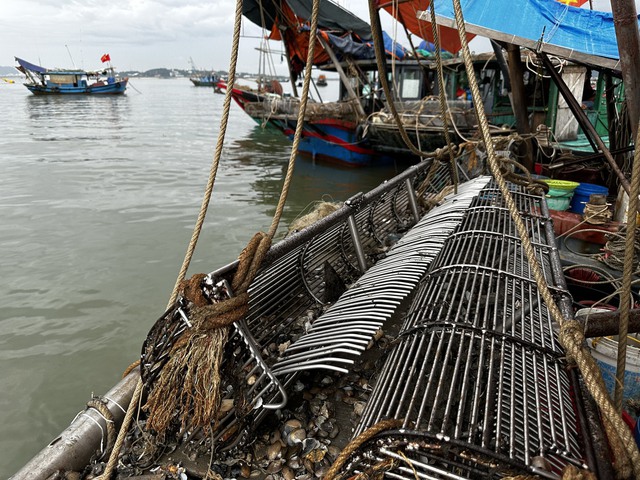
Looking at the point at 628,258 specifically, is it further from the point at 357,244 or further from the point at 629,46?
the point at 357,244

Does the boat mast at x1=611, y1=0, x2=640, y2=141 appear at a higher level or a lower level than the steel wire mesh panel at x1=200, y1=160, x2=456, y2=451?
higher

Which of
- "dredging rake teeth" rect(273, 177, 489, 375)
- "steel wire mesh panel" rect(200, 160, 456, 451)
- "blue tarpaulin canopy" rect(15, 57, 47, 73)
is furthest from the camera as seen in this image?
"blue tarpaulin canopy" rect(15, 57, 47, 73)

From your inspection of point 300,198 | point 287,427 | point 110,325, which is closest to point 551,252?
point 287,427

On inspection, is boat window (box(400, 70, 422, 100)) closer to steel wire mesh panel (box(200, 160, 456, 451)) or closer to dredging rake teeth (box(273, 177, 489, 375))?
steel wire mesh panel (box(200, 160, 456, 451))

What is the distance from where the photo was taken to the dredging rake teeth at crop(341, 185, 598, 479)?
1477mm

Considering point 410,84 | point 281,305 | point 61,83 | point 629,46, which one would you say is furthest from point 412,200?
point 61,83

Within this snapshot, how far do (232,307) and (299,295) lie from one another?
1.68 m

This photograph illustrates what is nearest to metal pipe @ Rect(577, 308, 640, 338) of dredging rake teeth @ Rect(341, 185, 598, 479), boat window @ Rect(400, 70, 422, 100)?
dredging rake teeth @ Rect(341, 185, 598, 479)

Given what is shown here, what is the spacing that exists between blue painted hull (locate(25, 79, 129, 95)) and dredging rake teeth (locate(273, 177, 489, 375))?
62152 mm

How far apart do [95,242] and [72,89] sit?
5553cm

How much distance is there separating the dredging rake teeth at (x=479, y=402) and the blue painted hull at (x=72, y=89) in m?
63.1

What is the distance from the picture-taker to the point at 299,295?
3725 mm

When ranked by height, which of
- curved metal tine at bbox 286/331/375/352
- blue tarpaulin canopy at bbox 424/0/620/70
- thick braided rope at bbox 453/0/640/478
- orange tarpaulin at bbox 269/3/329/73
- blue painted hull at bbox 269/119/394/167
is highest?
orange tarpaulin at bbox 269/3/329/73

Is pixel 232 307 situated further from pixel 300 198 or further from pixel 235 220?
pixel 300 198
